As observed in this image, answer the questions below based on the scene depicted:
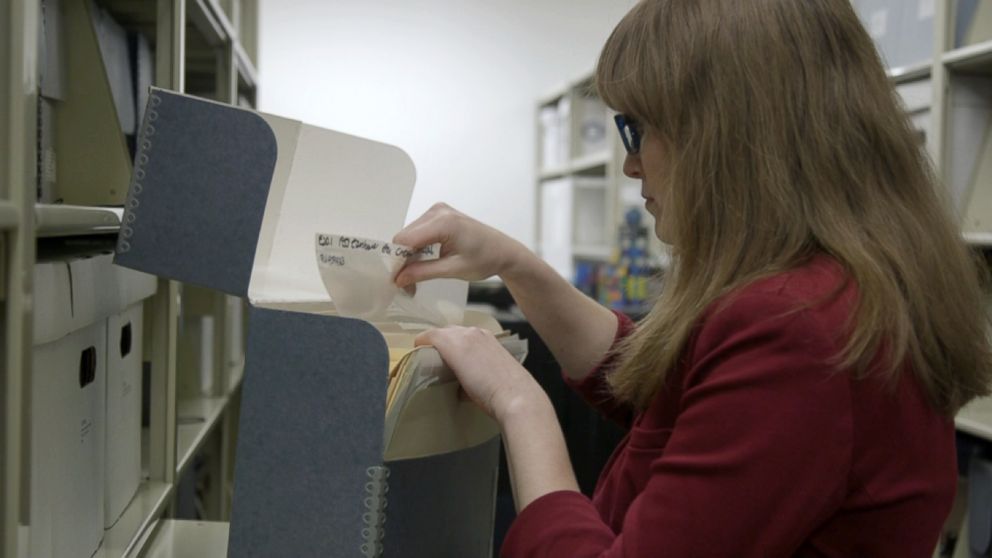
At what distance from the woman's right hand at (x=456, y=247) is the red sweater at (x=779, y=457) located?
0.92 feet

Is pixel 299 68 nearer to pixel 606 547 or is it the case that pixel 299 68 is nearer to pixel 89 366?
pixel 89 366

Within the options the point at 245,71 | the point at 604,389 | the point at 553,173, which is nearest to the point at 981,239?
the point at 604,389

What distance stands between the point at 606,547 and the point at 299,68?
364cm

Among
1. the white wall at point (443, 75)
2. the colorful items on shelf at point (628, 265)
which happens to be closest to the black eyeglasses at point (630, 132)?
the colorful items on shelf at point (628, 265)

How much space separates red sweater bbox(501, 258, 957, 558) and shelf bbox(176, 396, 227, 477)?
3.04 feet

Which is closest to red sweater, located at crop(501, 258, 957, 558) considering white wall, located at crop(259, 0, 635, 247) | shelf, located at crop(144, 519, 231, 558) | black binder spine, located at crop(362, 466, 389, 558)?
black binder spine, located at crop(362, 466, 389, 558)

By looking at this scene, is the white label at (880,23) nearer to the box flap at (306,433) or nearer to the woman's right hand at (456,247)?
the woman's right hand at (456,247)

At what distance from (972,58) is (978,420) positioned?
0.73 m

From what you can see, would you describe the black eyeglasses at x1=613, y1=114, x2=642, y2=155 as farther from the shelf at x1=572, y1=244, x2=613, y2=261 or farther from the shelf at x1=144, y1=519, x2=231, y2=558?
the shelf at x1=572, y1=244, x2=613, y2=261

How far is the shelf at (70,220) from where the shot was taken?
725mm

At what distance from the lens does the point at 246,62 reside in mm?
2350

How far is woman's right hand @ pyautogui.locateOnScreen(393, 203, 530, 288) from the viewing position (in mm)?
886

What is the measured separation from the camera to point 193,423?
1738mm

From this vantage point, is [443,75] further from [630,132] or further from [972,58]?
[630,132]
